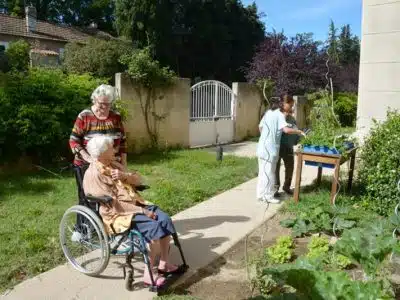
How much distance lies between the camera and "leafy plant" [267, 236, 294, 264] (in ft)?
13.2

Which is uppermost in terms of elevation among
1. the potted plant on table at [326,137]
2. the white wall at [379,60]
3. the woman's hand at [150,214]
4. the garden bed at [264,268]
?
the white wall at [379,60]

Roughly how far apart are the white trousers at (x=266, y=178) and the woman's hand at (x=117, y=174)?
9.29 ft

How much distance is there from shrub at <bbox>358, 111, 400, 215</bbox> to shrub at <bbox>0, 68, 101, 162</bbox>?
5084mm

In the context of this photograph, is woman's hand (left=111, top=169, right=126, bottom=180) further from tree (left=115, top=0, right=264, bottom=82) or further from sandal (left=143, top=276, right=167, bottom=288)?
tree (left=115, top=0, right=264, bottom=82)

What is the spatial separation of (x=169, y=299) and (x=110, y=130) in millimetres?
1681

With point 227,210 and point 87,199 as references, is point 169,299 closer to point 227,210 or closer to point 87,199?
point 87,199

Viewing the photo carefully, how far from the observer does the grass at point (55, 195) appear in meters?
4.04

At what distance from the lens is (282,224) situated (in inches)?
201

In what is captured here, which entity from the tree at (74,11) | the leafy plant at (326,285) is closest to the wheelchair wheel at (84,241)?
the leafy plant at (326,285)

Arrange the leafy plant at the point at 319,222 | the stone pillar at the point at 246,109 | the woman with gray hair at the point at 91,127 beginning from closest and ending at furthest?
the woman with gray hair at the point at 91,127
the leafy plant at the point at 319,222
the stone pillar at the point at 246,109

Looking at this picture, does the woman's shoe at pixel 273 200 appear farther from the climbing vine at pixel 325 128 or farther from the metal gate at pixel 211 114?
the metal gate at pixel 211 114

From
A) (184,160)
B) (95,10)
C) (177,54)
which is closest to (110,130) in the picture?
(184,160)

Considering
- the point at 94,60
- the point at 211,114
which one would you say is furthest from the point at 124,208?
the point at 94,60

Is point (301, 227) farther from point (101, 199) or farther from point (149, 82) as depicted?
point (149, 82)
